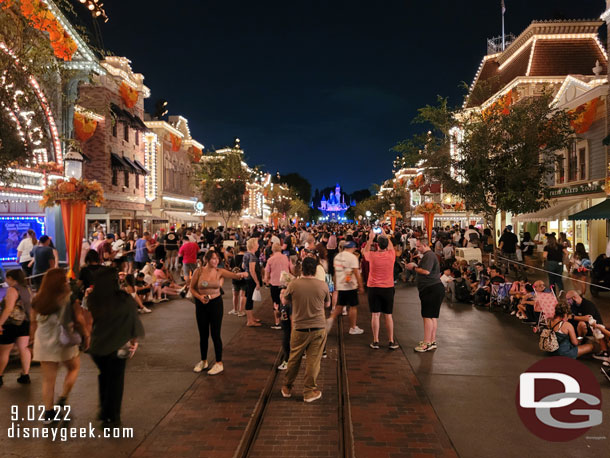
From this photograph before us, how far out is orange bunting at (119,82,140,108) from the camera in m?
27.8

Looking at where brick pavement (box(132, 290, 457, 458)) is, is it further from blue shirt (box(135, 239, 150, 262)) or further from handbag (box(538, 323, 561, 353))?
blue shirt (box(135, 239, 150, 262))

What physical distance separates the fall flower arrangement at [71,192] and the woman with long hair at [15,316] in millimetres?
4450

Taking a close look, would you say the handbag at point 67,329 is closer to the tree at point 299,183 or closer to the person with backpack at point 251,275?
the person with backpack at point 251,275

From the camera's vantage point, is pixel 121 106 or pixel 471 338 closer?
pixel 471 338

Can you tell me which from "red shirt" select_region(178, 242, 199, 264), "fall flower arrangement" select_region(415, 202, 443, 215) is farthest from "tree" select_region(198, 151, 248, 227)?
"red shirt" select_region(178, 242, 199, 264)

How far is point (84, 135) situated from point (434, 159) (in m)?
16.1

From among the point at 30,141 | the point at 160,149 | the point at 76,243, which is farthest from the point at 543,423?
the point at 160,149

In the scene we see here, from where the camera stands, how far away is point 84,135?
21.4m

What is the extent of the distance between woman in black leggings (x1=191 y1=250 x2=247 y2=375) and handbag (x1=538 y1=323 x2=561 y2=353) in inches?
198

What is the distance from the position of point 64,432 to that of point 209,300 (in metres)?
2.29

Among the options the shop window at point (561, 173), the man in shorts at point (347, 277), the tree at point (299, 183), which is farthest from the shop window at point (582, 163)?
the tree at point (299, 183)

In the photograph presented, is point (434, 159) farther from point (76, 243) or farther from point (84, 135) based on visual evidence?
point (84, 135)

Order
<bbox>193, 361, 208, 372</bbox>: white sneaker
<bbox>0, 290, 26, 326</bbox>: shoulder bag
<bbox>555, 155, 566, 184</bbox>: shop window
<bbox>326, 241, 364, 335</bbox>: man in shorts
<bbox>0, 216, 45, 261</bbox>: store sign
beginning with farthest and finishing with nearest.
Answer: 1. <bbox>555, 155, 566, 184</bbox>: shop window
2. <bbox>0, 216, 45, 261</bbox>: store sign
3. <bbox>326, 241, 364, 335</bbox>: man in shorts
4. <bbox>193, 361, 208, 372</bbox>: white sneaker
5. <bbox>0, 290, 26, 326</bbox>: shoulder bag

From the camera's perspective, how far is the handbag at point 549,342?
702cm
